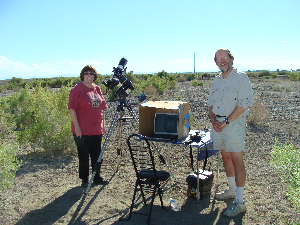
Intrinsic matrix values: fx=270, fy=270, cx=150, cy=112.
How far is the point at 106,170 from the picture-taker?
5004mm

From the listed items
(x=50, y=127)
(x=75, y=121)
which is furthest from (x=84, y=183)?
(x=50, y=127)

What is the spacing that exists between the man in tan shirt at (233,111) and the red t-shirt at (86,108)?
173cm

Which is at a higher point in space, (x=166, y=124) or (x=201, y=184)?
(x=166, y=124)

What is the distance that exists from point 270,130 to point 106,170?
5263mm

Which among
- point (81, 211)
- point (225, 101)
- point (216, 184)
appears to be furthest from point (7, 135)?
point (225, 101)

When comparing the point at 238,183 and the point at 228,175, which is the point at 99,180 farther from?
the point at 238,183

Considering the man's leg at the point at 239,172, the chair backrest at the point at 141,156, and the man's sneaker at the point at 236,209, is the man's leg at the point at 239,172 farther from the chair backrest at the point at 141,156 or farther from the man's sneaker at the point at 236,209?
the chair backrest at the point at 141,156

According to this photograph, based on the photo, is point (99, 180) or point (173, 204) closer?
point (173, 204)

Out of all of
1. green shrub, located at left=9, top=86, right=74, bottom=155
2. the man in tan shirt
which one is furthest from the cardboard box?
green shrub, located at left=9, top=86, right=74, bottom=155

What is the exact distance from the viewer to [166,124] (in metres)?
3.73

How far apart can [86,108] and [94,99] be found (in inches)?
7.3

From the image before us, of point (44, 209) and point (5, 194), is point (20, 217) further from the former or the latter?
point (5, 194)

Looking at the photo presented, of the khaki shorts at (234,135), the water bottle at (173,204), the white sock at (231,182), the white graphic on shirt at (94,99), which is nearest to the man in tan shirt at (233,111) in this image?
the khaki shorts at (234,135)

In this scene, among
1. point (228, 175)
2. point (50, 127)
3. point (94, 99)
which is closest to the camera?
point (228, 175)
